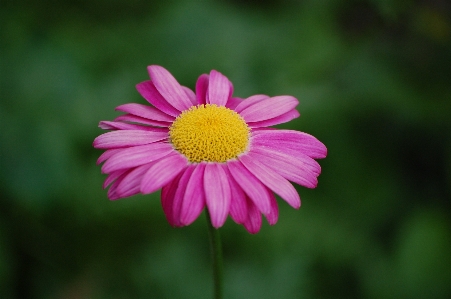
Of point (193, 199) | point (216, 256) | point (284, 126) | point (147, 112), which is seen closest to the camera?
point (193, 199)

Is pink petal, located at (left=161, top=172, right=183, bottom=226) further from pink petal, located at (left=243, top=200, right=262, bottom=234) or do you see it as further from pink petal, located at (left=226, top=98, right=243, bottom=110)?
pink petal, located at (left=226, top=98, right=243, bottom=110)

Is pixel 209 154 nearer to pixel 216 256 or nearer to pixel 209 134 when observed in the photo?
pixel 209 134

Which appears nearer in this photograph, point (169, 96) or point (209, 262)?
point (169, 96)

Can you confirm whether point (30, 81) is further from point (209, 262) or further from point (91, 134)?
point (209, 262)


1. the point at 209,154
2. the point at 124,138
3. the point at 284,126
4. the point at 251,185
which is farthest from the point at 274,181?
the point at 284,126

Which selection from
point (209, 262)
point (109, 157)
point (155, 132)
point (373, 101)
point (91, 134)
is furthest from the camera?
point (373, 101)

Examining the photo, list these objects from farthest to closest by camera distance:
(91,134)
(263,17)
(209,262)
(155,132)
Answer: (263,17) < (91,134) < (209,262) < (155,132)

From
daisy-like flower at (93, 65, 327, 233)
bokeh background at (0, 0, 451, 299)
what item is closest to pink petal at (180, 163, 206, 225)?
daisy-like flower at (93, 65, 327, 233)

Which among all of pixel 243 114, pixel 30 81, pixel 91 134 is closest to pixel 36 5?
pixel 30 81
